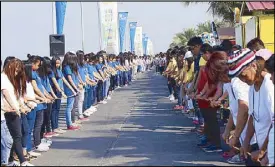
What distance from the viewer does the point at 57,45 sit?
17.0 m

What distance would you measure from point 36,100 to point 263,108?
497cm

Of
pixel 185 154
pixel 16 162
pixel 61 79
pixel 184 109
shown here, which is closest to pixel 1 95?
pixel 16 162

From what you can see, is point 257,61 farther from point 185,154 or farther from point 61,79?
point 61,79

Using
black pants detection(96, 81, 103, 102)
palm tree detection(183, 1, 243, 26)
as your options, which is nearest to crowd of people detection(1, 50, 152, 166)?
black pants detection(96, 81, 103, 102)

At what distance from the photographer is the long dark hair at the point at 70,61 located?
13203 mm

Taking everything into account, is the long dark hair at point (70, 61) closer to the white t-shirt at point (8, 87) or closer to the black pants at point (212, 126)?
the black pants at point (212, 126)

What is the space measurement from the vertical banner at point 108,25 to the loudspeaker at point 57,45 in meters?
11.8

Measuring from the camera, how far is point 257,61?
6.21m

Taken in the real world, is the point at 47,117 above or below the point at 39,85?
below

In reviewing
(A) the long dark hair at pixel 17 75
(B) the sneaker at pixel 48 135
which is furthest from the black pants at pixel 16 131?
(B) the sneaker at pixel 48 135

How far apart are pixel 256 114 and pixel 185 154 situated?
3.61 m

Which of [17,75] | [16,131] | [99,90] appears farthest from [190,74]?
[99,90]

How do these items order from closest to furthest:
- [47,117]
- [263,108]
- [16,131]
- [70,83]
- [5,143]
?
[263,108] → [5,143] → [16,131] → [47,117] → [70,83]

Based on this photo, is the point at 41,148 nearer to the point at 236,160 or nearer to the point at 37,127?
the point at 37,127
